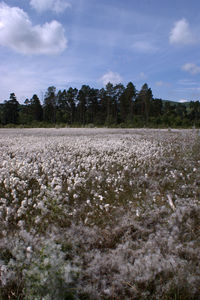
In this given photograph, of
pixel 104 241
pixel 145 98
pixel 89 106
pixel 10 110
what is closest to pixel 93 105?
pixel 89 106

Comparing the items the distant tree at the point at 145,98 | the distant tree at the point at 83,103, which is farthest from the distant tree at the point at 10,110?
the distant tree at the point at 145,98

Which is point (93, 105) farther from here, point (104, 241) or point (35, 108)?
point (104, 241)

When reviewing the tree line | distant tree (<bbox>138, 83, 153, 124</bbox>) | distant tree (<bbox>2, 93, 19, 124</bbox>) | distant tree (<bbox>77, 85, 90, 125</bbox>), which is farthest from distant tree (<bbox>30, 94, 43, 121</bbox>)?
distant tree (<bbox>138, 83, 153, 124</bbox>)

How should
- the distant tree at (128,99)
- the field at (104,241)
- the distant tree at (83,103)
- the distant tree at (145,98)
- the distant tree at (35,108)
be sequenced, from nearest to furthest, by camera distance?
the field at (104,241) < the distant tree at (145,98) < the distant tree at (128,99) < the distant tree at (83,103) < the distant tree at (35,108)

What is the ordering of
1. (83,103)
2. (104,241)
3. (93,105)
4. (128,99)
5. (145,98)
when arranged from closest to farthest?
(104,241) → (145,98) → (128,99) → (83,103) → (93,105)

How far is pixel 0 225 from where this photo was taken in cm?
328

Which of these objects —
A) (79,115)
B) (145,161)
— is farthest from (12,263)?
(79,115)

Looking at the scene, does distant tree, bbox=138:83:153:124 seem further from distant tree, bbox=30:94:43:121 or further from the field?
the field

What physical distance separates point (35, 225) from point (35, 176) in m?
1.99

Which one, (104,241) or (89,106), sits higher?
(89,106)

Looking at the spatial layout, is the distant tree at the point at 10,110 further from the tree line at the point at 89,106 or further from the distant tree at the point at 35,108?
the distant tree at the point at 35,108

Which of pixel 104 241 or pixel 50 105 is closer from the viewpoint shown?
pixel 104 241

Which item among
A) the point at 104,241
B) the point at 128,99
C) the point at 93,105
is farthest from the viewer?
the point at 93,105

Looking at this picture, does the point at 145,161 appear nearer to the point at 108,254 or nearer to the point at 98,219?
the point at 98,219
